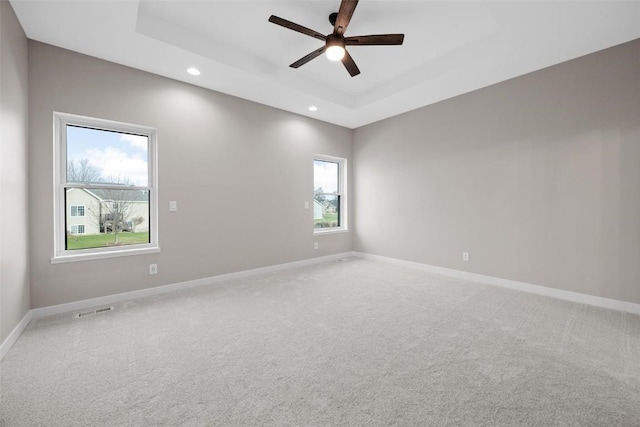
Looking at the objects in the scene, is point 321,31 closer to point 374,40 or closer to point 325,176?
point 374,40

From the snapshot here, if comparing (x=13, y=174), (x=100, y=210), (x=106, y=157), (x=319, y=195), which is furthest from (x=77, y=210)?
(x=319, y=195)

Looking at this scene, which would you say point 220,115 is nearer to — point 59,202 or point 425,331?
point 59,202

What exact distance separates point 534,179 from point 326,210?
11.1 ft

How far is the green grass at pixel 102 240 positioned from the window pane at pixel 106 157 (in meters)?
0.63

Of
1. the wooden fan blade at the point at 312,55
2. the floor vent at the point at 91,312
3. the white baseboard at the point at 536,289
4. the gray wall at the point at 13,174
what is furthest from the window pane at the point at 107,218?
the white baseboard at the point at 536,289

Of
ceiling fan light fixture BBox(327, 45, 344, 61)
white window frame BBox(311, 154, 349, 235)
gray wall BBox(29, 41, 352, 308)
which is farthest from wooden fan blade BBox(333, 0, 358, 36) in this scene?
white window frame BBox(311, 154, 349, 235)

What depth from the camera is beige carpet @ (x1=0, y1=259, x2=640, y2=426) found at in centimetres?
145

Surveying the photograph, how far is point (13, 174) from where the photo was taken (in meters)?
2.24

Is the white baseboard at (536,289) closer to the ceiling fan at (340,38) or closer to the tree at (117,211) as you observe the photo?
the ceiling fan at (340,38)

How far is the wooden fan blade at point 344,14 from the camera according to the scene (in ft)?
7.08

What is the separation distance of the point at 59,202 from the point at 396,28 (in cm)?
408

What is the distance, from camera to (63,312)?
109 inches

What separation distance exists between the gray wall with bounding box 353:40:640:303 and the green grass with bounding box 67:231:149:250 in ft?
13.1

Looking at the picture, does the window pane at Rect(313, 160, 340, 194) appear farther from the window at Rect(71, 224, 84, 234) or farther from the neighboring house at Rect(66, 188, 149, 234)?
the window at Rect(71, 224, 84, 234)
